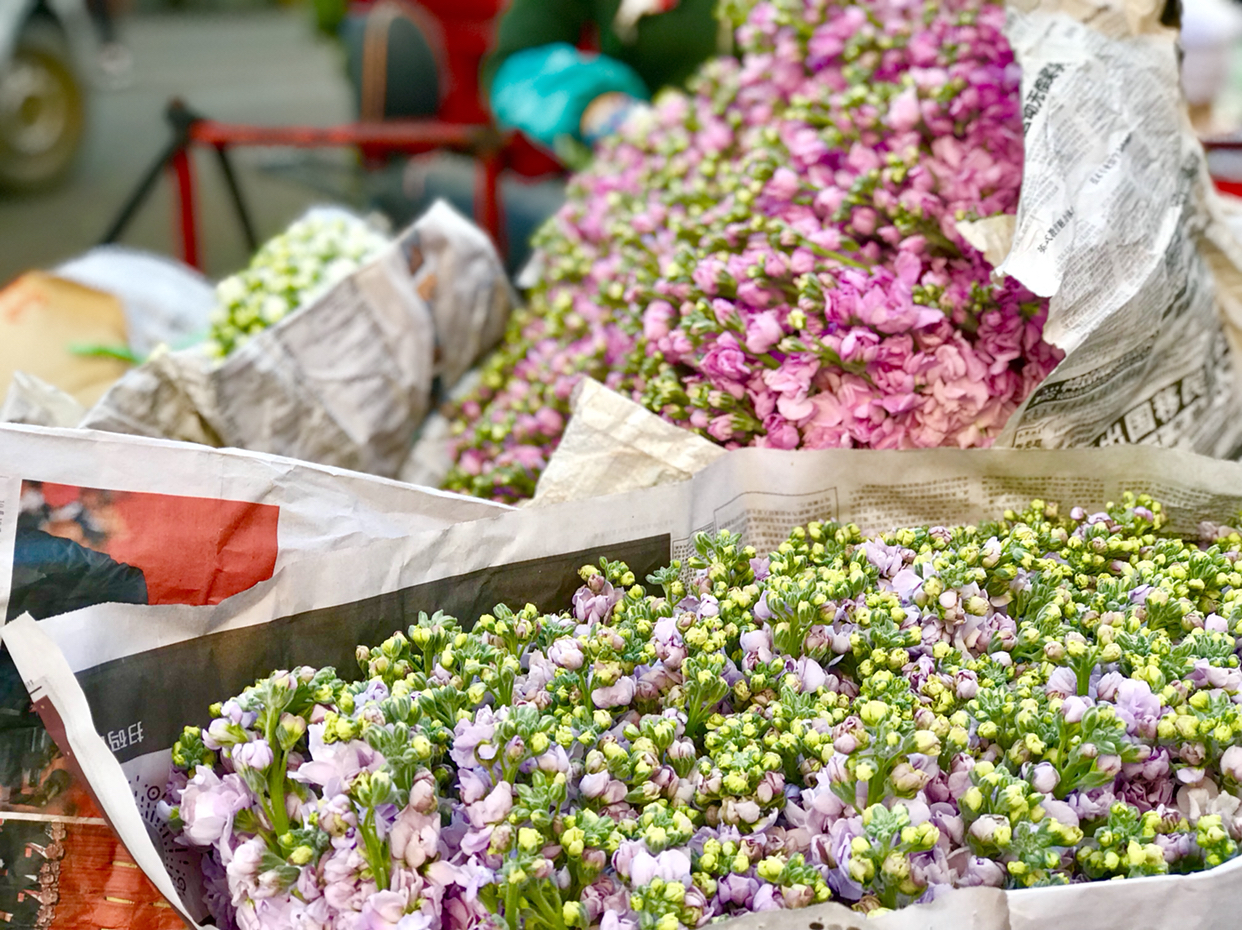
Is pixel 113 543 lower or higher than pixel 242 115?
higher

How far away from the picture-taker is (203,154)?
7.80 meters

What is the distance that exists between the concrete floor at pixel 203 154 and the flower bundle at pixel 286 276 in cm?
152

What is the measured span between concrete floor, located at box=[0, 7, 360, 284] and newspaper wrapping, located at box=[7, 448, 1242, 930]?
7.87ft

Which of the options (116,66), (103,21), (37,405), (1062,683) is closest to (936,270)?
(1062,683)

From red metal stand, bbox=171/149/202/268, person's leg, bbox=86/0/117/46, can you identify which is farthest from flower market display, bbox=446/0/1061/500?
person's leg, bbox=86/0/117/46

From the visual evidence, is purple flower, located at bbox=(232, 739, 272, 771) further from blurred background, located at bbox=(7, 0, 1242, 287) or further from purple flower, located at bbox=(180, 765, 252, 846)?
blurred background, located at bbox=(7, 0, 1242, 287)

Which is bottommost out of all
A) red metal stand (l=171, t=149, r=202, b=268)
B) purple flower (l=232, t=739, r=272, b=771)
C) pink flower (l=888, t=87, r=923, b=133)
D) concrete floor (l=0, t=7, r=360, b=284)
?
concrete floor (l=0, t=7, r=360, b=284)

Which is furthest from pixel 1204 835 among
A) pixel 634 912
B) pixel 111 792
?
pixel 111 792

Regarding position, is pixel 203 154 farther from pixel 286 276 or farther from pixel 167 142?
pixel 286 276

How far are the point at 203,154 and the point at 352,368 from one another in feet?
24.3

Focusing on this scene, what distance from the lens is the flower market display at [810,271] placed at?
0.98 meters

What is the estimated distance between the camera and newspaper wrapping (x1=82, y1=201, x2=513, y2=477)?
47.8 inches

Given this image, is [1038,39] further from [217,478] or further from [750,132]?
[217,478]

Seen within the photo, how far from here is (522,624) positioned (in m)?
0.75
